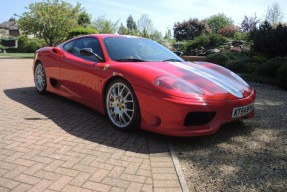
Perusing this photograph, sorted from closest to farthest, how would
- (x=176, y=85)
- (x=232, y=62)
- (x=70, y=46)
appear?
(x=176, y=85)
(x=70, y=46)
(x=232, y=62)

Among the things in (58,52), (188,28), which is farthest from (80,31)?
(188,28)

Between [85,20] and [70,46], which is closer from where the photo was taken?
[70,46]

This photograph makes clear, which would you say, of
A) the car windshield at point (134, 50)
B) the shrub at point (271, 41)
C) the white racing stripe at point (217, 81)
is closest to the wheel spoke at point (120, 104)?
the car windshield at point (134, 50)

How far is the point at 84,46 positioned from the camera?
496 centimetres

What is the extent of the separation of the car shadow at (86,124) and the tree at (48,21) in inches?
776

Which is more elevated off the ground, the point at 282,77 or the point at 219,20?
the point at 219,20

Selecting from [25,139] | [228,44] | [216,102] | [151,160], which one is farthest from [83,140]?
[228,44]

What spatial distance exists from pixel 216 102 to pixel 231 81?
0.84 meters

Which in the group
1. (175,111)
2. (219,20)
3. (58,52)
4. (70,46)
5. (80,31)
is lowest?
(175,111)

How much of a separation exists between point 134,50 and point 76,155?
1.93 meters

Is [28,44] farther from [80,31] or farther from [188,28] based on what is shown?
[188,28]

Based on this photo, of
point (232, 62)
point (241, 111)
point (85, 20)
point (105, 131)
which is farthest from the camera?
point (85, 20)

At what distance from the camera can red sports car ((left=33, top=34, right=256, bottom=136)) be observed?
3402mm

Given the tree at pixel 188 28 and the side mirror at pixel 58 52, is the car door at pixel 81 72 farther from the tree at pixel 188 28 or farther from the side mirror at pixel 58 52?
the tree at pixel 188 28
